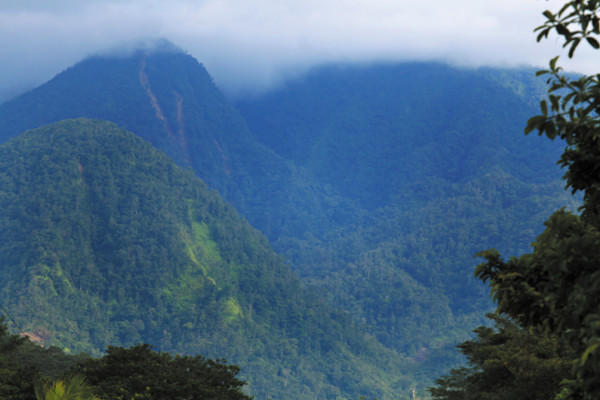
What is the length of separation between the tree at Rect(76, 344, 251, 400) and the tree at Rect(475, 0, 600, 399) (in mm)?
12524

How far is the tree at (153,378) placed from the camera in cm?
1717

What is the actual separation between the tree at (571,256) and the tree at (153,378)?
12524 millimetres

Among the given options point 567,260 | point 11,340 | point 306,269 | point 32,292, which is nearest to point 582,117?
point 567,260

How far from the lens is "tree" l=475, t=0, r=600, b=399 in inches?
177

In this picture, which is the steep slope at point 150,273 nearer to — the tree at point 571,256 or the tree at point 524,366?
the tree at point 524,366

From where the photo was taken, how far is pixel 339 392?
373ft

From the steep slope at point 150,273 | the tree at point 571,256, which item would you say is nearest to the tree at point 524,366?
the tree at point 571,256

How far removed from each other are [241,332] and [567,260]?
116 metres

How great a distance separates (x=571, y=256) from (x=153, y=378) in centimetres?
1542

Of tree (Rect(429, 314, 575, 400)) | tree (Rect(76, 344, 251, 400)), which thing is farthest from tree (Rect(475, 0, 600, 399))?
tree (Rect(76, 344, 251, 400))

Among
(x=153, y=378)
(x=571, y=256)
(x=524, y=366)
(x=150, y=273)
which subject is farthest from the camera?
(x=150, y=273)

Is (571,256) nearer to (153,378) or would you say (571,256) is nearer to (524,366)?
(524,366)

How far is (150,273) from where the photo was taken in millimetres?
121812

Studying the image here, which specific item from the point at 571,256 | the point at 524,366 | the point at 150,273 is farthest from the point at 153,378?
the point at 150,273
